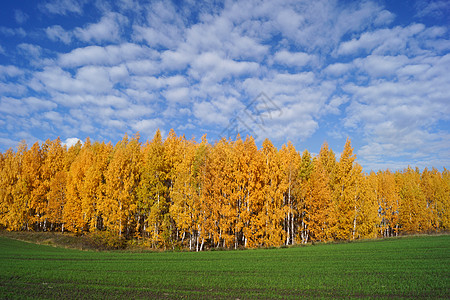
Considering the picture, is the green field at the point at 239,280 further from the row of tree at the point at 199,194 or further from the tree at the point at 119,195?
the tree at the point at 119,195

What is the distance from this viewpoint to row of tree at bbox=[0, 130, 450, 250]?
120ft

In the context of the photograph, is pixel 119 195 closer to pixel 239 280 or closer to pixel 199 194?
pixel 199 194

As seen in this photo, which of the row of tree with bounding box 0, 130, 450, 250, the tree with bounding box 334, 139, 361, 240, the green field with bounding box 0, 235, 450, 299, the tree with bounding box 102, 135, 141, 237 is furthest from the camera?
the tree with bounding box 334, 139, 361, 240

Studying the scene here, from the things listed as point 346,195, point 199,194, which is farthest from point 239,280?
point 346,195

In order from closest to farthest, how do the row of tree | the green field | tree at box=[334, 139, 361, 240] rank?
the green field
the row of tree
tree at box=[334, 139, 361, 240]

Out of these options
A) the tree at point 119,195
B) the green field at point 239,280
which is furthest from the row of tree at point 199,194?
the green field at point 239,280

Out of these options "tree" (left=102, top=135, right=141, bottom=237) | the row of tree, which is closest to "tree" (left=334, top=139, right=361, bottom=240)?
the row of tree

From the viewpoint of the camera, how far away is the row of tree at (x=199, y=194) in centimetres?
3644

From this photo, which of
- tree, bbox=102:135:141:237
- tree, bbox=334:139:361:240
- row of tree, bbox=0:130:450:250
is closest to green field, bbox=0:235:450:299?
row of tree, bbox=0:130:450:250

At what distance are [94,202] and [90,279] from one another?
98.2 ft

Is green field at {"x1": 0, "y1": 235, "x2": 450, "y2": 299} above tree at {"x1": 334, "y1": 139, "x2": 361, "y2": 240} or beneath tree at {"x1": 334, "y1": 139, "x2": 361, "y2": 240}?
beneath

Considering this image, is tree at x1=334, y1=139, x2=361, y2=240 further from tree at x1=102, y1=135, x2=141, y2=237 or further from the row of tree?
tree at x1=102, y1=135, x2=141, y2=237

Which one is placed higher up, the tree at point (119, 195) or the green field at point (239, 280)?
the tree at point (119, 195)

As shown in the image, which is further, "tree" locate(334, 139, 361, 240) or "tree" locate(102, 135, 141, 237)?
"tree" locate(334, 139, 361, 240)
